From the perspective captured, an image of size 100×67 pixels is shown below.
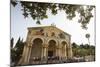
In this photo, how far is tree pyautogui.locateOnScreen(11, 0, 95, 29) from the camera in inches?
79.5

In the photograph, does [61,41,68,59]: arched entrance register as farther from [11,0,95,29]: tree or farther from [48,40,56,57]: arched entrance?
[11,0,95,29]: tree

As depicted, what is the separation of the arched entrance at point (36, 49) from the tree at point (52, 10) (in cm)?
21

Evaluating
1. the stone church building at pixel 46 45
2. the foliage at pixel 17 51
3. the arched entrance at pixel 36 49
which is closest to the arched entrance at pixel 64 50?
the stone church building at pixel 46 45

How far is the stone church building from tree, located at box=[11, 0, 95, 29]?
15 centimetres

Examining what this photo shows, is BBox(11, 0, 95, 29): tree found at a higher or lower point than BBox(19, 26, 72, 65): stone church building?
higher

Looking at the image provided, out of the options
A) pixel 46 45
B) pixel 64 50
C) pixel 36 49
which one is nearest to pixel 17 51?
pixel 36 49

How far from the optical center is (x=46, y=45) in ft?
6.86

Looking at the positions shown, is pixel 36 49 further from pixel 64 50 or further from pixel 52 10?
pixel 52 10

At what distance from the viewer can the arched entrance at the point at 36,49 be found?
6.68 feet

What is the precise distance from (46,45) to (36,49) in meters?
0.12

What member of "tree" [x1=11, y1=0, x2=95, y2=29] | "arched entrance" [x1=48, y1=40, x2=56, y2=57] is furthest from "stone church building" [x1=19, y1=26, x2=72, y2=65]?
"tree" [x1=11, y1=0, x2=95, y2=29]

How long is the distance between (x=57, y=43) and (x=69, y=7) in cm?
45

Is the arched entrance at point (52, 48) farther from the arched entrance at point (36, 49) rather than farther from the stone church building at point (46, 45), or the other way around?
the arched entrance at point (36, 49)
